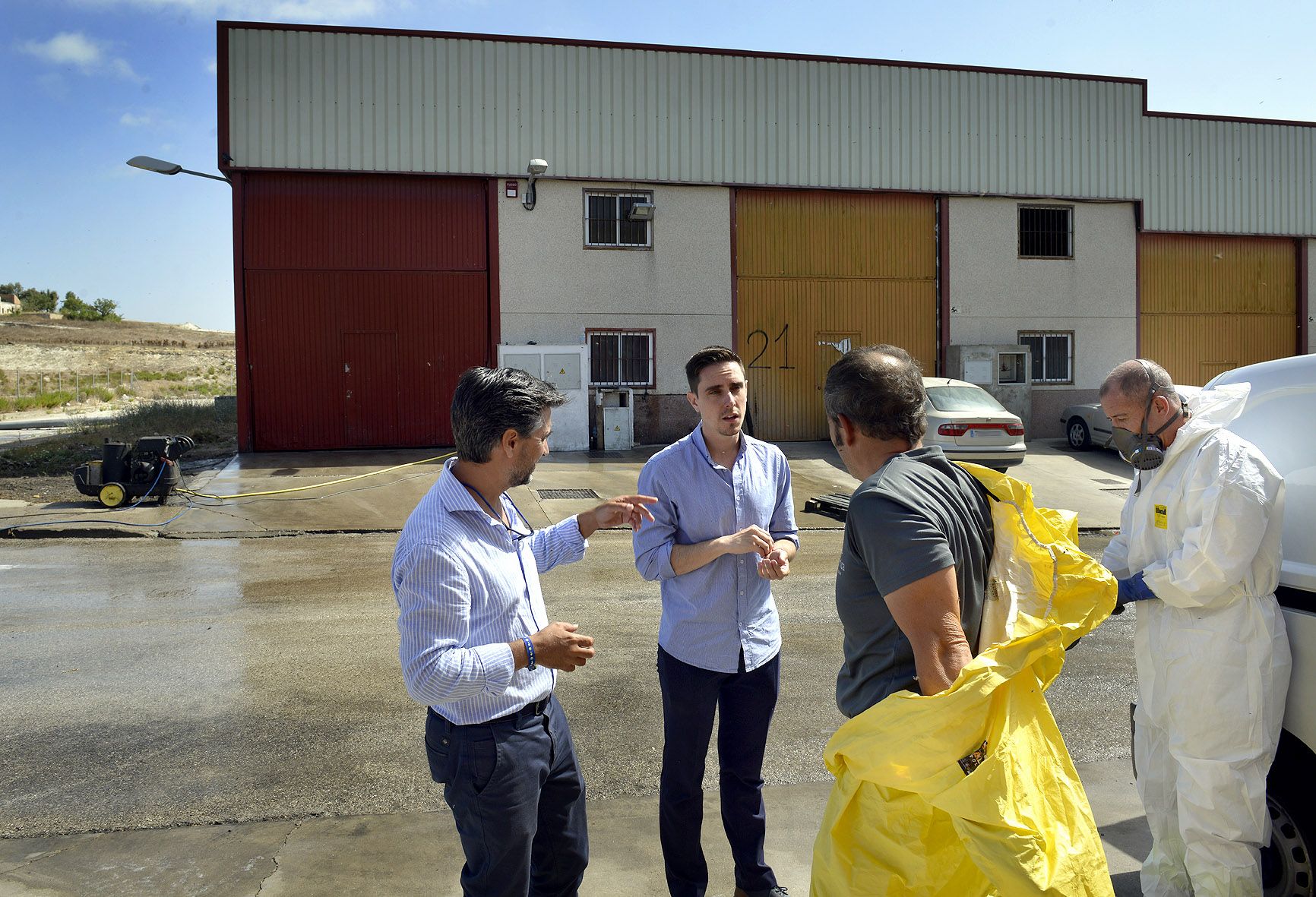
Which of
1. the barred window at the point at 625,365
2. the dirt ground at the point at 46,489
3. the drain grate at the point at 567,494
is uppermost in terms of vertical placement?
the barred window at the point at 625,365

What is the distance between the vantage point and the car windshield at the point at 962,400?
1648cm

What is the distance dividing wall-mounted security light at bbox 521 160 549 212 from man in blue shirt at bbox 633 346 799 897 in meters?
15.5

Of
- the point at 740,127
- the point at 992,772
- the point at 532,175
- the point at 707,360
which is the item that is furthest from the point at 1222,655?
the point at 740,127

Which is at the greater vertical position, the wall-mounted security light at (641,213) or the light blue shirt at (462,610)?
the wall-mounted security light at (641,213)

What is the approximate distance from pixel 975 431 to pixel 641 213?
27.2 ft

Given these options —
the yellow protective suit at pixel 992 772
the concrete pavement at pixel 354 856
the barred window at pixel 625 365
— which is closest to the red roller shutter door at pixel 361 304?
the barred window at pixel 625 365

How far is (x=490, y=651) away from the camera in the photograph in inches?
99.2

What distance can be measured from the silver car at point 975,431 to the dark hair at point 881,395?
13.7 m

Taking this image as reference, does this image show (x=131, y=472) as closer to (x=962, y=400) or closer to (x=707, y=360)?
(x=707, y=360)

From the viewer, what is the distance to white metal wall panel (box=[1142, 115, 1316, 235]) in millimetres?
22891

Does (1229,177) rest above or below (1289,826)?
above

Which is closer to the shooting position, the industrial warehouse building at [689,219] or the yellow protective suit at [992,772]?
the yellow protective suit at [992,772]

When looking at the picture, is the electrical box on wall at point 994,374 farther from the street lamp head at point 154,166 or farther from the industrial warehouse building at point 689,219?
the street lamp head at point 154,166

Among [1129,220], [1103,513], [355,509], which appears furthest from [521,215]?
[1129,220]
